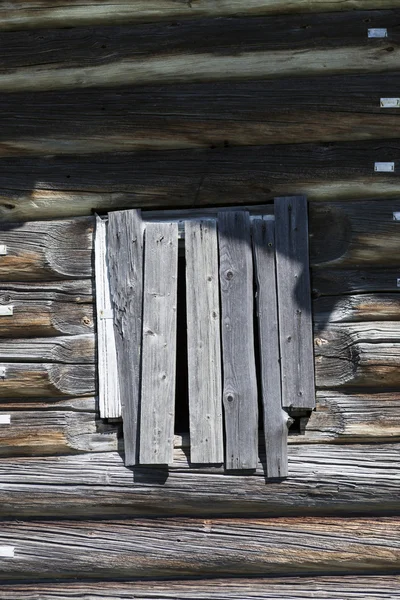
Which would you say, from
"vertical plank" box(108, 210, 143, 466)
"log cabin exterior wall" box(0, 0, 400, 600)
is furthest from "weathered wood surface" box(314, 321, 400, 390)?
"vertical plank" box(108, 210, 143, 466)

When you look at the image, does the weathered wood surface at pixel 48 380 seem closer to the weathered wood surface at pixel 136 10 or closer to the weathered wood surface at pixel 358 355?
the weathered wood surface at pixel 358 355

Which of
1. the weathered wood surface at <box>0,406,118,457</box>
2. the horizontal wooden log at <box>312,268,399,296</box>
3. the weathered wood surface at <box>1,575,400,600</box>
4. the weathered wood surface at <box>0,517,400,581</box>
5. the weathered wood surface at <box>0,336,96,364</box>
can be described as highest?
the horizontal wooden log at <box>312,268,399,296</box>

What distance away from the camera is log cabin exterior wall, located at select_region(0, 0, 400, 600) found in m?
3.91

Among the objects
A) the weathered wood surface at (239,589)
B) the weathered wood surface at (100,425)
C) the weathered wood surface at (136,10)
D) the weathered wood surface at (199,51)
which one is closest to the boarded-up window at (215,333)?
the weathered wood surface at (100,425)

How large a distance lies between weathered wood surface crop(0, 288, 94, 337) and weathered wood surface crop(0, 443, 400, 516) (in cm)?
61

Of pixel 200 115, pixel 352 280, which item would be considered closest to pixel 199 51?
pixel 200 115

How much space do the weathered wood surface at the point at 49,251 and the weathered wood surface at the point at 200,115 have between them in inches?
14.6

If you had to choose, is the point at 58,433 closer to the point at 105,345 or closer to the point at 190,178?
the point at 105,345

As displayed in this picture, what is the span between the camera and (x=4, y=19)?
409 centimetres

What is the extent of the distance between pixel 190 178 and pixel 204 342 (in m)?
0.79

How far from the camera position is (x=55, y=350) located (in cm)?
404

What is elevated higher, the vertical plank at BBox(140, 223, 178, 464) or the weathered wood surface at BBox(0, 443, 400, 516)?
the vertical plank at BBox(140, 223, 178, 464)

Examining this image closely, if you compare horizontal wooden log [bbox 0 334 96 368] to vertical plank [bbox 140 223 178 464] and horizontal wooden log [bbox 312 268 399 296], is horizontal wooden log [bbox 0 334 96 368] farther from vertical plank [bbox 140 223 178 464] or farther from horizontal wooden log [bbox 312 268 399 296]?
horizontal wooden log [bbox 312 268 399 296]

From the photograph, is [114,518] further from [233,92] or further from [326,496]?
[233,92]
